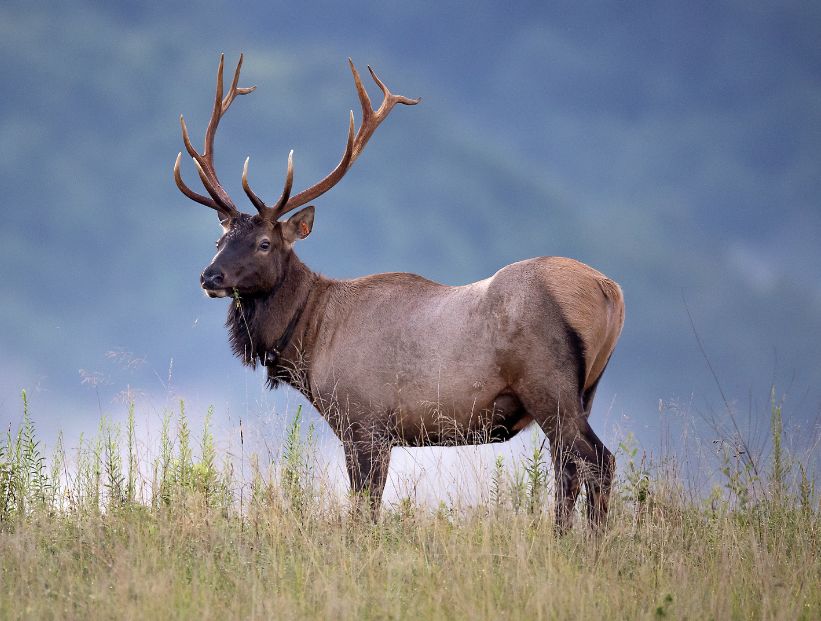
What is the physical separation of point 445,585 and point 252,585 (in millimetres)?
1153

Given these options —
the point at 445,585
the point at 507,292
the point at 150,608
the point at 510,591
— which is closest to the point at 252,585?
the point at 150,608

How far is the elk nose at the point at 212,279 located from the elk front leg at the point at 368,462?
5.98ft

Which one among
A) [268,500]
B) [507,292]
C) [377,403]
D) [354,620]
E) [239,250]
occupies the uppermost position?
[239,250]

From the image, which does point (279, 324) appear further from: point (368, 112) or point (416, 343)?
point (368, 112)

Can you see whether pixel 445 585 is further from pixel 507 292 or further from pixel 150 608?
pixel 507 292

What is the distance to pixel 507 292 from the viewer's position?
7.65 meters

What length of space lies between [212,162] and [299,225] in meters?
1.64

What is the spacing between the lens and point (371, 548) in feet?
20.4

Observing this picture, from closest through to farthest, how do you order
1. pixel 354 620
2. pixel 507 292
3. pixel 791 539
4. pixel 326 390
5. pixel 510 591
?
pixel 354 620
pixel 510 591
pixel 791 539
pixel 507 292
pixel 326 390

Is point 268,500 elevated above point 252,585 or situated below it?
above

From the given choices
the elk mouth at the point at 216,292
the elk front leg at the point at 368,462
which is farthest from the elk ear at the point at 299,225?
the elk front leg at the point at 368,462

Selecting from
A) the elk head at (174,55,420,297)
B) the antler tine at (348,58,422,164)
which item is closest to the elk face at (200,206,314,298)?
the elk head at (174,55,420,297)

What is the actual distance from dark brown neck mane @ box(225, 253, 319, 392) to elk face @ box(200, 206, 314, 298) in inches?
3.8

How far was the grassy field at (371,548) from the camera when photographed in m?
5.18
